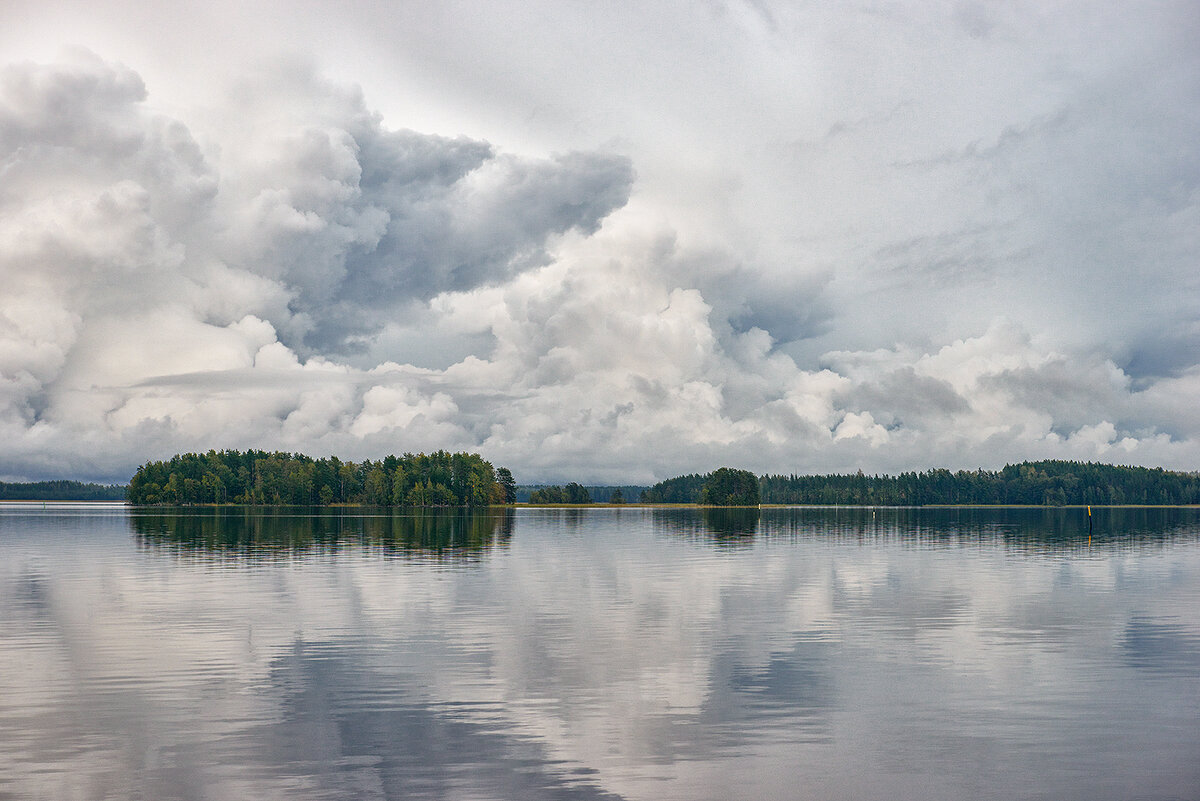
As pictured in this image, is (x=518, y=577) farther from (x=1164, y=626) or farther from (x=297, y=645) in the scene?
(x=1164, y=626)

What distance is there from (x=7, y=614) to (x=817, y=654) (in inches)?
1588

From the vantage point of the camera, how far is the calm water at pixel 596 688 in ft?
68.4

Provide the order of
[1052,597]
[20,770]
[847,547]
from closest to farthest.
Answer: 1. [20,770]
2. [1052,597]
3. [847,547]

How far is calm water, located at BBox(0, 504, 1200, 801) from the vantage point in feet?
68.4

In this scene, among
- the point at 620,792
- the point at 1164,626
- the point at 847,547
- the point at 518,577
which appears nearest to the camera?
the point at 620,792

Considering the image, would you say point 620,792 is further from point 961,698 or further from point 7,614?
point 7,614

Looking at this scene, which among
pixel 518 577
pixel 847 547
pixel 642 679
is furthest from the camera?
pixel 847 547

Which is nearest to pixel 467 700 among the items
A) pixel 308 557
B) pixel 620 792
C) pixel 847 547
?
pixel 620 792

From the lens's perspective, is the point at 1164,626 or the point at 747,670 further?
the point at 1164,626

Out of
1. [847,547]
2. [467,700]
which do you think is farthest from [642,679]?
[847,547]

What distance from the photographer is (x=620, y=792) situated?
19703 mm

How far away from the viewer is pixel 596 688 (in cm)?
2988

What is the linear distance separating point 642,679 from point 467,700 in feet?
20.8

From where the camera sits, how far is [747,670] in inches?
1287
